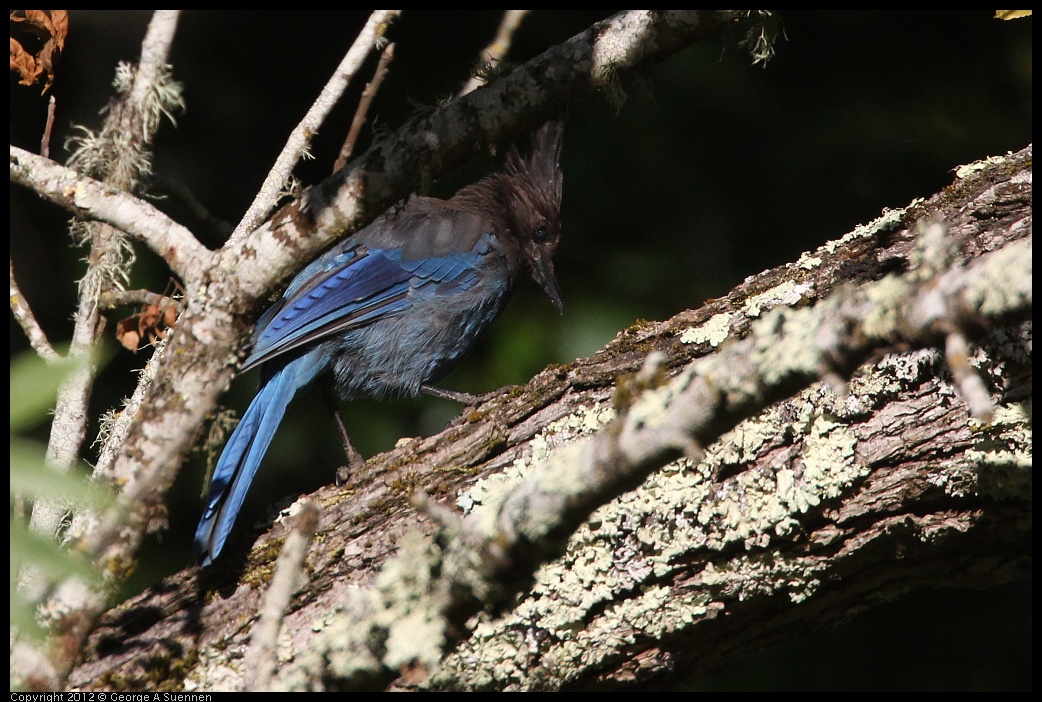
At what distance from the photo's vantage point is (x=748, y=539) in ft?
7.38

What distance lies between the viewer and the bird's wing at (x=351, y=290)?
3.60 meters

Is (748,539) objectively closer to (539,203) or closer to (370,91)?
(370,91)

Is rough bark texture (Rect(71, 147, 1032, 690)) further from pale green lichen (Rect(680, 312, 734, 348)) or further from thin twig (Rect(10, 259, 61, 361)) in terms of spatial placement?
thin twig (Rect(10, 259, 61, 361))

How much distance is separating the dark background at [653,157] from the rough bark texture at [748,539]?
1948 millimetres

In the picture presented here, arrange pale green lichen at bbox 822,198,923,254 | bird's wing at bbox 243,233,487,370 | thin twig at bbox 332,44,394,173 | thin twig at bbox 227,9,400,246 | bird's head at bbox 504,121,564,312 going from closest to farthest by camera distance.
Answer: pale green lichen at bbox 822,198,923,254 < thin twig at bbox 227,9,400,246 < thin twig at bbox 332,44,394,173 < bird's wing at bbox 243,233,487,370 < bird's head at bbox 504,121,564,312

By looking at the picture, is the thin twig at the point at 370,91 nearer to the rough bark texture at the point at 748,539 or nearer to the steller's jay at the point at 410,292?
the steller's jay at the point at 410,292

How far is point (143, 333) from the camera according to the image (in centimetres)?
304

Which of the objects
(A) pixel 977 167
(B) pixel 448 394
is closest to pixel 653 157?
(B) pixel 448 394

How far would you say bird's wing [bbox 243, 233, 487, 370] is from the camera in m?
3.60

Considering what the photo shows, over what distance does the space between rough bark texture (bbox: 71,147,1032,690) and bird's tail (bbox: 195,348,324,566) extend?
0.27 m

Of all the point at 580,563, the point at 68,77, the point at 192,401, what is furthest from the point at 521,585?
the point at 68,77

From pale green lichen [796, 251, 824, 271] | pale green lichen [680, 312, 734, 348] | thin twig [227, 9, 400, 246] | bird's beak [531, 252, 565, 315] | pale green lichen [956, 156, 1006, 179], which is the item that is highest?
bird's beak [531, 252, 565, 315]

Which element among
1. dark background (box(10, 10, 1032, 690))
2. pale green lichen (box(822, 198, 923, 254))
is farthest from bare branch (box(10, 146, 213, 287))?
dark background (box(10, 10, 1032, 690))

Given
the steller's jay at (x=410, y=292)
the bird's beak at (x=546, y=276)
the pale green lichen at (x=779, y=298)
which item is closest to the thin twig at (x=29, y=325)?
the steller's jay at (x=410, y=292)
